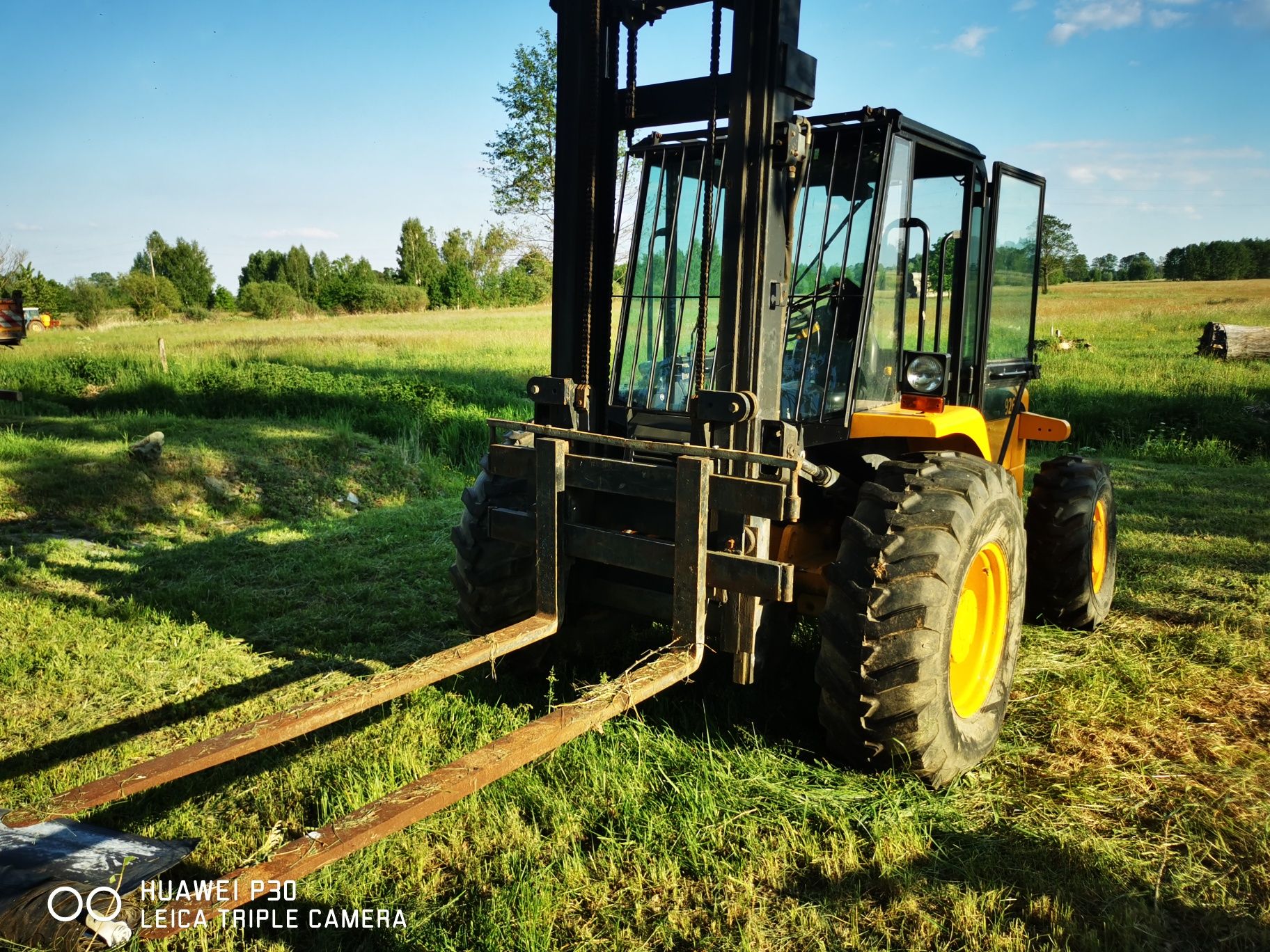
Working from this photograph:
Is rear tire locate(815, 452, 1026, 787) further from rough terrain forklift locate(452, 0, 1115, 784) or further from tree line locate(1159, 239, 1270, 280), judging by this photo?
tree line locate(1159, 239, 1270, 280)

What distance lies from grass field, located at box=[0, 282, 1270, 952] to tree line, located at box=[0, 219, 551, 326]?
1138 inches

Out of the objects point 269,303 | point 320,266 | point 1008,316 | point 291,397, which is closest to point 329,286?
point 269,303

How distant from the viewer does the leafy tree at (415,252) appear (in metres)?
69.3

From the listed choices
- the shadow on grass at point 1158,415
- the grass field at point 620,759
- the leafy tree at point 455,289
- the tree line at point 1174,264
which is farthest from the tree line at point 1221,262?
the grass field at point 620,759

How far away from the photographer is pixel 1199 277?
2483 inches

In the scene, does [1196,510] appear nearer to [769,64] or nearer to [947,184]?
[947,184]

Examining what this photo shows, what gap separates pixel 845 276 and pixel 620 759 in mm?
2288

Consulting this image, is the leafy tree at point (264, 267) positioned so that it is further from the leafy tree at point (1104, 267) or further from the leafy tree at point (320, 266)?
the leafy tree at point (1104, 267)

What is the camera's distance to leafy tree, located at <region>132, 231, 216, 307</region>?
6450 centimetres

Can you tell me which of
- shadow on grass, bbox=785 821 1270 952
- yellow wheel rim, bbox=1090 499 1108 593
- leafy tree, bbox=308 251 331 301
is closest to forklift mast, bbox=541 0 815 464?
shadow on grass, bbox=785 821 1270 952

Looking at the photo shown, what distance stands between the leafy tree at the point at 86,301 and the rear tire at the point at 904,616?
4996 cm

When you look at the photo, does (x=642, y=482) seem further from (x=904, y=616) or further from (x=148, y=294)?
(x=148, y=294)

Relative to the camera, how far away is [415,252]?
70.1 metres

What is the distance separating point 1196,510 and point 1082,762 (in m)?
5.97
